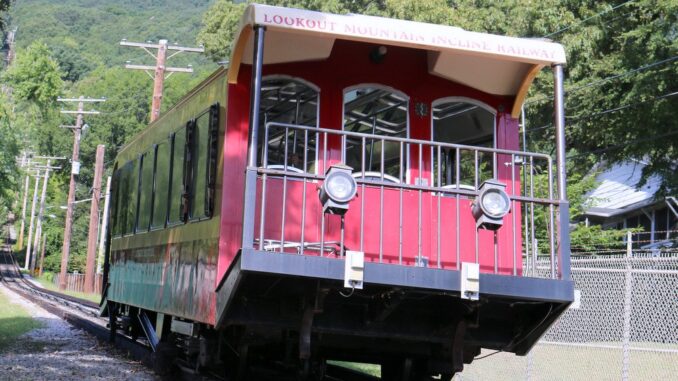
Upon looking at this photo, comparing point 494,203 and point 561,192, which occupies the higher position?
point 561,192

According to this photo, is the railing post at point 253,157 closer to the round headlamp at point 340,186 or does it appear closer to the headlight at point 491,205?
the round headlamp at point 340,186

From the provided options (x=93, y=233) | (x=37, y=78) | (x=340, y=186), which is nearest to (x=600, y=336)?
(x=340, y=186)

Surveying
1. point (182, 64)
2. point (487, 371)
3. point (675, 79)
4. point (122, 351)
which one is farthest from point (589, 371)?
point (182, 64)

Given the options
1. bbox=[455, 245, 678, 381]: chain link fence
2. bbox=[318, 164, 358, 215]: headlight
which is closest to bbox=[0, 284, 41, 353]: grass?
bbox=[455, 245, 678, 381]: chain link fence

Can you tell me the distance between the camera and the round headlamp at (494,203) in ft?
22.2

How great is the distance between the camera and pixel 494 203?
268 inches

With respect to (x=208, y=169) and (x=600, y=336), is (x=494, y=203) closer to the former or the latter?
(x=208, y=169)

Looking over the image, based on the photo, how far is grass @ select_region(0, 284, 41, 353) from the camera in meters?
15.3

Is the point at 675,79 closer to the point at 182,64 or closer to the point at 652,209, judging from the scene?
the point at 652,209

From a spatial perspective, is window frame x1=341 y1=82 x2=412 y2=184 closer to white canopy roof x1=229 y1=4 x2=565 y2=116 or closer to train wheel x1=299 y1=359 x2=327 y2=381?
white canopy roof x1=229 y1=4 x2=565 y2=116

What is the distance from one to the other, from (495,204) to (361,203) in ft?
3.71

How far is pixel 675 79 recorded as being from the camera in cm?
2047

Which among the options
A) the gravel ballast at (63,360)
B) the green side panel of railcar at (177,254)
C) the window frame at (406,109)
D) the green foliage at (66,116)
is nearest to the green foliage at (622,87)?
the green side panel of railcar at (177,254)

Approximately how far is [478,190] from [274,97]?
2.05 metres
